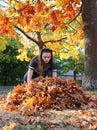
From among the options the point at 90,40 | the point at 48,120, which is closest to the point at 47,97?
the point at 48,120

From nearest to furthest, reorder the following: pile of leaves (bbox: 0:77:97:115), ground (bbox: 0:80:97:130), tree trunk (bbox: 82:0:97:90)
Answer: ground (bbox: 0:80:97:130) → pile of leaves (bbox: 0:77:97:115) → tree trunk (bbox: 82:0:97:90)

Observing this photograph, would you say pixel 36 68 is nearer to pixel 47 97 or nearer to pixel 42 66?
pixel 42 66

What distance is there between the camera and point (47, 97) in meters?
6.61

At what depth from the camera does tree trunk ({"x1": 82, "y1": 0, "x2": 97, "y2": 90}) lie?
11430 millimetres

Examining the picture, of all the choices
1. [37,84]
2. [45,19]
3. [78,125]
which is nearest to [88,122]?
[78,125]

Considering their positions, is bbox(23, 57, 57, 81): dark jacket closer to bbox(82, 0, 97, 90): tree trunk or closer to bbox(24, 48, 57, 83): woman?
bbox(24, 48, 57, 83): woman

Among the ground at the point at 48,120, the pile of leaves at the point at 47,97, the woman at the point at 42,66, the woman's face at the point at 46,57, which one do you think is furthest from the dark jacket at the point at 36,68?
the ground at the point at 48,120

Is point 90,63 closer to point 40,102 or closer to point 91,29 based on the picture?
point 91,29

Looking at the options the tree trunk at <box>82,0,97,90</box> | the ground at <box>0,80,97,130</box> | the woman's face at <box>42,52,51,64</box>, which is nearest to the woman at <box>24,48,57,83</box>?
the woman's face at <box>42,52,51,64</box>

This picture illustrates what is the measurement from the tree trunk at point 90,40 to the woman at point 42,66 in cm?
329

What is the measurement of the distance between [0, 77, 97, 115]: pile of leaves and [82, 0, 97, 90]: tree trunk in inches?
166

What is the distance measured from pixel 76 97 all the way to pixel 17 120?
1.46 meters

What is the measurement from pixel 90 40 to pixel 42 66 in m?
3.83

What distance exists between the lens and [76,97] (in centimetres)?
690
